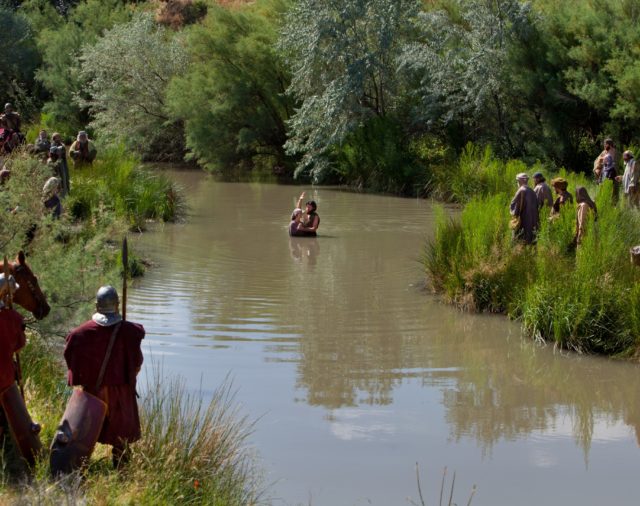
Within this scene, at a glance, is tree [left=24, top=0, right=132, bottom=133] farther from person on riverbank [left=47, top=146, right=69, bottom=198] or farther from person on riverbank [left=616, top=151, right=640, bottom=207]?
person on riverbank [left=616, top=151, right=640, bottom=207]

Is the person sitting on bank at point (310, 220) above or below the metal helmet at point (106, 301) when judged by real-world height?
below

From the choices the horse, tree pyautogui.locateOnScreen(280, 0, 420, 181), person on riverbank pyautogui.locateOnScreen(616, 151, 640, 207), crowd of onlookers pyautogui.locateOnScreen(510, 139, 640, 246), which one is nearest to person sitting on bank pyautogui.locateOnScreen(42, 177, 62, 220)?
crowd of onlookers pyautogui.locateOnScreen(510, 139, 640, 246)

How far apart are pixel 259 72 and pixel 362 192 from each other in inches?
259

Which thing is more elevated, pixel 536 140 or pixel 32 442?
pixel 536 140

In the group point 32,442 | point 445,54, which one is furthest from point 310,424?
point 445,54

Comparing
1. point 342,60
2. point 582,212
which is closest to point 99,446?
point 582,212

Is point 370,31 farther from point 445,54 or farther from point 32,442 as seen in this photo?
point 32,442

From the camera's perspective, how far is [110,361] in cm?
698

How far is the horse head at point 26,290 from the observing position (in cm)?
764

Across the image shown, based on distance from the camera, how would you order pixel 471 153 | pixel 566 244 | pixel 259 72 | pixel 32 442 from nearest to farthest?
pixel 32 442 → pixel 566 244 → pixel 471 153 → pixel 259 72

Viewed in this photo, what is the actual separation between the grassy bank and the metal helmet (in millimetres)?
6931

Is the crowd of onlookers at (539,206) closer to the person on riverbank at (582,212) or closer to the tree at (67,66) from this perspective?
the person on riverbank at (582,212)

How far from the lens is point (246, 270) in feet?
61.3

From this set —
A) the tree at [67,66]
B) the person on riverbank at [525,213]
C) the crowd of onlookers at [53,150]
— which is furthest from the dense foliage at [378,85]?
the person on riverbank at [525,213]
